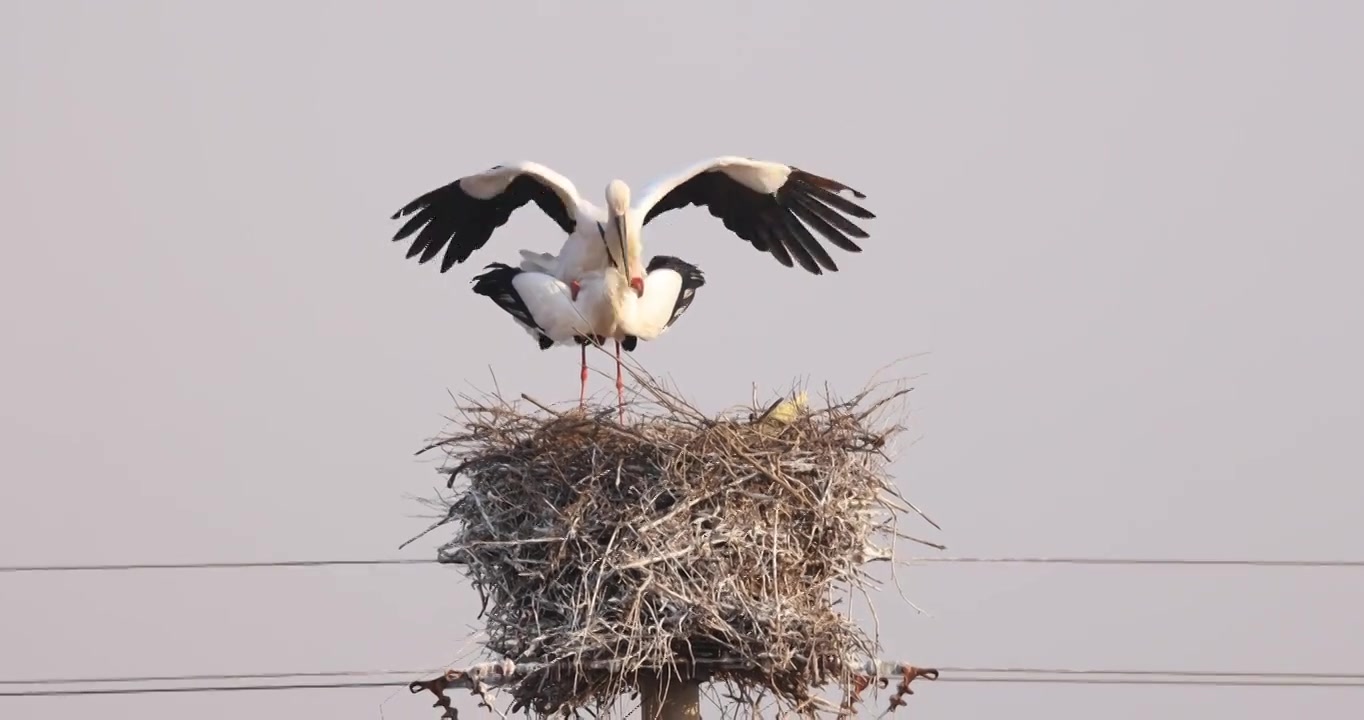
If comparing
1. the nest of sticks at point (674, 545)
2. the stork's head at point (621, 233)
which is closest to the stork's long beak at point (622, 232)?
the stork's head at point (621, 233)

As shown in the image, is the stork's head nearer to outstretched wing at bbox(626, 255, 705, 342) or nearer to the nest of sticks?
outstretched wing at bbox(626, 255, 705, 342)

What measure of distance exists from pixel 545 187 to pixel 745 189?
92 centimetres

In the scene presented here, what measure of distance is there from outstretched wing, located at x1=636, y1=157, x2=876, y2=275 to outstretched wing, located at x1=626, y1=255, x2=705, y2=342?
280mm

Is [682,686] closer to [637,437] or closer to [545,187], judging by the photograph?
[637,437]

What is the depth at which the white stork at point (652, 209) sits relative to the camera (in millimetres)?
10234

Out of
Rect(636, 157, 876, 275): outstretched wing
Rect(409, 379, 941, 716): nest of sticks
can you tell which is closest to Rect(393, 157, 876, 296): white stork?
Rect(636, 157, 876, 275): outstretched wing

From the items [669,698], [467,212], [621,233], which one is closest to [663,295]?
[621,233]

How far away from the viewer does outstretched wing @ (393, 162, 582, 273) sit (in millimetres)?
10523

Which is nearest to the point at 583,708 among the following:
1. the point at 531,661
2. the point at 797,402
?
the point at 531,661

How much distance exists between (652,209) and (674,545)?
11.4 feet

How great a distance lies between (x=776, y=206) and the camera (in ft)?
35.2

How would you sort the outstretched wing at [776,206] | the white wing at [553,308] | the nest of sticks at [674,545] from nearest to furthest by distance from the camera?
1. the nest of sticks at [674,545]
2. the white wing at [553,308]
3. the outstretched wing at [776,206]

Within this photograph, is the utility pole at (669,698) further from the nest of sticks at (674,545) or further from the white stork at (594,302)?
the white stork at (594,302)

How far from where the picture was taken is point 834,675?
24.3 ft
